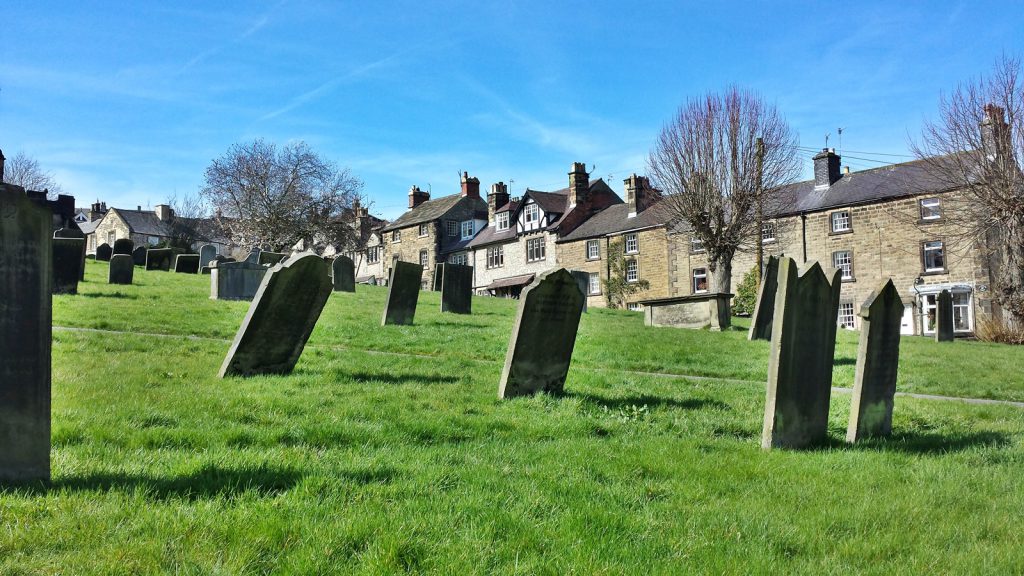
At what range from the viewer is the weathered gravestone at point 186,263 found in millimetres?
32562

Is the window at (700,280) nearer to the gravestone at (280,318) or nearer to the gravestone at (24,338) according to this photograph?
the gravestone at (280,318)

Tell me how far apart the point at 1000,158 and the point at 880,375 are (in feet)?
94.1

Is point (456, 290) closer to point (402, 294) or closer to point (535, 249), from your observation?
point (402, 294)

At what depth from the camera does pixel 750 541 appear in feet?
13.9

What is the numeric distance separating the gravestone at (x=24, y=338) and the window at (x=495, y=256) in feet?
191

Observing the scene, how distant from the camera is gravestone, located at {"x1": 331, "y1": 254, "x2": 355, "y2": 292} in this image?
2828 cm

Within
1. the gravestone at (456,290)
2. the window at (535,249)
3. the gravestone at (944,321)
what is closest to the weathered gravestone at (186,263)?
the gravestone at (456,290)

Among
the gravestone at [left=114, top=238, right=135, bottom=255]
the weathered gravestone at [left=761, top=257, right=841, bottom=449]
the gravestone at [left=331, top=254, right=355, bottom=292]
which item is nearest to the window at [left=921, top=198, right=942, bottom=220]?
the gravestone at [left=331, top=254, right=355, bottom=292]

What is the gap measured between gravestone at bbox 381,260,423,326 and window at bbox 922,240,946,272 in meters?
33.7

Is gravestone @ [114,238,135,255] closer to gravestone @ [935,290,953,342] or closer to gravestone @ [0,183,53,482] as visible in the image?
gravestone @ [0,183,53,482]

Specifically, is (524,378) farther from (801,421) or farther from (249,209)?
(249,209)

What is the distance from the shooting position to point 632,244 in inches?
2078

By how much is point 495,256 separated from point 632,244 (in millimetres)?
14390


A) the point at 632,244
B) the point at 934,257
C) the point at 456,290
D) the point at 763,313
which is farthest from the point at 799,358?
the point at 632,244
